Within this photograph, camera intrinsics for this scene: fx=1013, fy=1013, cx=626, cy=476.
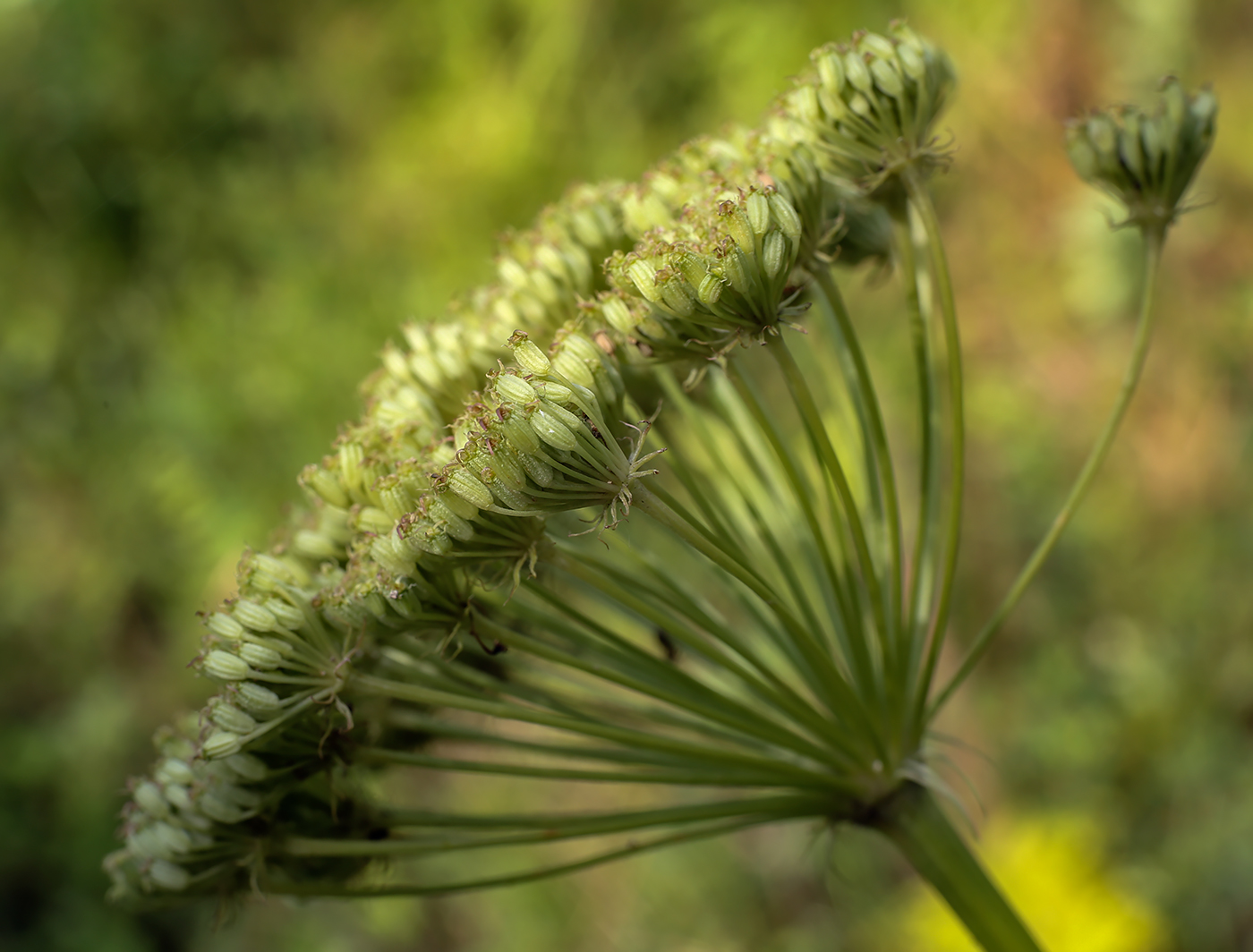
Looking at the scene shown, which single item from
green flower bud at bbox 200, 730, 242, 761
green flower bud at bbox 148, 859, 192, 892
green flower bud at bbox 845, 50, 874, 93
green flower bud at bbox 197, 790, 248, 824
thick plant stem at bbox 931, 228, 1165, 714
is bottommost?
thick plant stem at bbox 931, 228, 1165, 714

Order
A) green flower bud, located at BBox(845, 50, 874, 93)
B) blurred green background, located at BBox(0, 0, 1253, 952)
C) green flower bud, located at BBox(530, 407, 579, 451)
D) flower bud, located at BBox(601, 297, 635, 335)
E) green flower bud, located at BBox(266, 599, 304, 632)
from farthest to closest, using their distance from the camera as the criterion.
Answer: blurred green background, located at BBox(0, 0, 1253, 952) < green flower bud, located at BBox(845, 50, 874, 93) < green flower bud, located at BBox(266, 599, 304, 632) < flower bud, located at BBox(601, 297, 635, 335) < green flower bud, located at BBox(530, 407, 579, 451)

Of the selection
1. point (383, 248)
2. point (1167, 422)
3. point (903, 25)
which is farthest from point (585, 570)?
point (383, 248)

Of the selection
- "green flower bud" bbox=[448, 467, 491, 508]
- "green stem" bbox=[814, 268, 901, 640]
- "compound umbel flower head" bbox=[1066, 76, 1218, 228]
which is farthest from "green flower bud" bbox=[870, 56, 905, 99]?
"green flower bud" bbox=[448, 467, 491, 508]

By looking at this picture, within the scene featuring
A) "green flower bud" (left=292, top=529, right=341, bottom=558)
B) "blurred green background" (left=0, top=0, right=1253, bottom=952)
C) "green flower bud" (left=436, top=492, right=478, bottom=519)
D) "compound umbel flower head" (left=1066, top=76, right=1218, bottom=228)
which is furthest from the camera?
"blurred green background" (left=0, top=0, right=1253, bottom=952)

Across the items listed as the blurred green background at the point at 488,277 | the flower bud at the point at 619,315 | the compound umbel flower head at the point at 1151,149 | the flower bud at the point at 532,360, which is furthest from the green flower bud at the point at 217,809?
the blurred green background at the point at 488,277

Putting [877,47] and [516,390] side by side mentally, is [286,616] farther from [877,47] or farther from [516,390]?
[877,47]

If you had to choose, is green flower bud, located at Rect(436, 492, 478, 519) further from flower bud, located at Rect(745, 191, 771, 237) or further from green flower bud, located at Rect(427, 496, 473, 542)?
flower bud, located at Rect(745, 191, 771, 237)

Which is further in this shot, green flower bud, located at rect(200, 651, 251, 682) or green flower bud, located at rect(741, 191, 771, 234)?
green flower bud, located at rect(200, 651, 251, 682)
